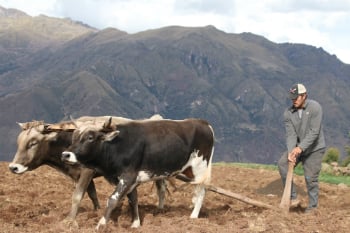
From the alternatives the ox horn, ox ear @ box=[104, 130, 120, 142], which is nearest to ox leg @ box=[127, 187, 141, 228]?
ox ear @ box=[104, 130, 120, 142]

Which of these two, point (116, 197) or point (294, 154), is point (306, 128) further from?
point (116, 197)

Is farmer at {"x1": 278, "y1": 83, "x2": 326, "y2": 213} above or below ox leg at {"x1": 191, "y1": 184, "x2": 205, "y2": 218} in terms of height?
above

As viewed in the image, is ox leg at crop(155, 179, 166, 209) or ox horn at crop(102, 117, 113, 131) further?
ox leg at crop(155, 179, 166, 209)

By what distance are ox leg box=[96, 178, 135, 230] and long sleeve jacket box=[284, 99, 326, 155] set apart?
325cm

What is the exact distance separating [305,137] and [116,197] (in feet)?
12.5

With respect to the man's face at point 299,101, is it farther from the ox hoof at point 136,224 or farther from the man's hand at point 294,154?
the ox hoof at point 136,224

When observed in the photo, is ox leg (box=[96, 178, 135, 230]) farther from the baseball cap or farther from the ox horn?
the baseball cap

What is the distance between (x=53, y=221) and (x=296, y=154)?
180 inches

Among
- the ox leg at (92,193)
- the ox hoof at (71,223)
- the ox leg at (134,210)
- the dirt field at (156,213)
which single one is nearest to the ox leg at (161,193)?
the dirt field at (156,213)

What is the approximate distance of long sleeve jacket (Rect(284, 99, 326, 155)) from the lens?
32.4 feet

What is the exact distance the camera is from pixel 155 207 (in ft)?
37.0

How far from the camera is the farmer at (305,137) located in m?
9.89

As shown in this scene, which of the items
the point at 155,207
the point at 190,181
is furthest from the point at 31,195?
the point at 190,181

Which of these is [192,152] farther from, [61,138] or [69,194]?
[69,194]
